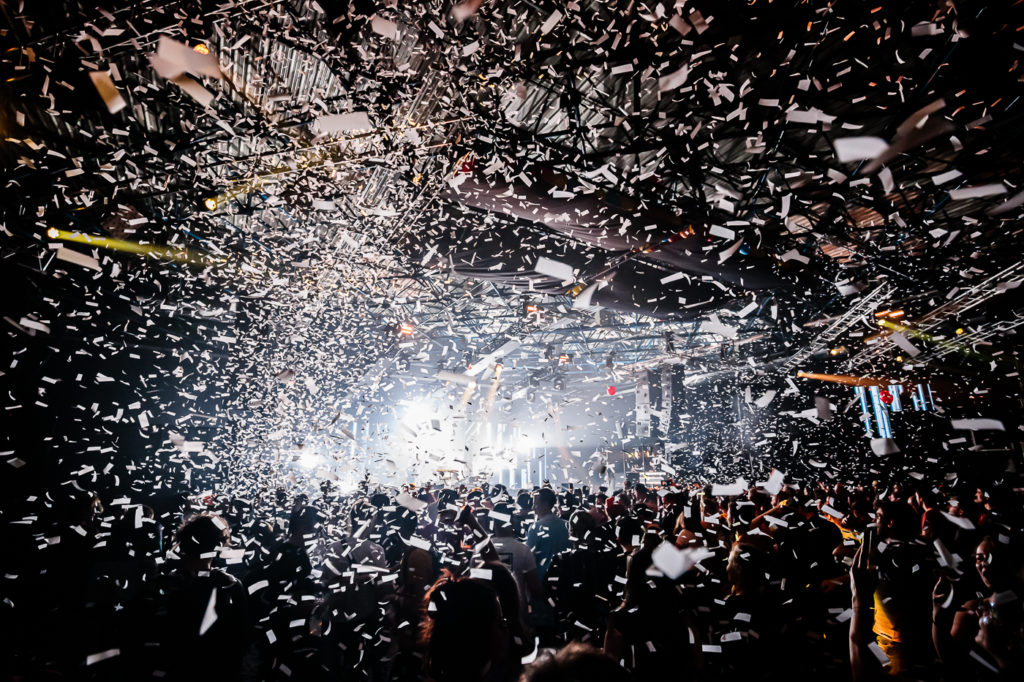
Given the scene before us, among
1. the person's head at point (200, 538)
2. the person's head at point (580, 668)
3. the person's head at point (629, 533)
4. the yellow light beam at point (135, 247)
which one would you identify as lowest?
the person's head at point (629, 533)

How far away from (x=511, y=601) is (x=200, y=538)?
2.04 m

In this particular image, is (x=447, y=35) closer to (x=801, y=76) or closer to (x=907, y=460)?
(x=801, y=76)

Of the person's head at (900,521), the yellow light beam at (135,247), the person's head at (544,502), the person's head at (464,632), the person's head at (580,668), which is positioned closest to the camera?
the person's head at (580,668)

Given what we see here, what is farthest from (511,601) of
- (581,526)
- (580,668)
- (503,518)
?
(503,518)

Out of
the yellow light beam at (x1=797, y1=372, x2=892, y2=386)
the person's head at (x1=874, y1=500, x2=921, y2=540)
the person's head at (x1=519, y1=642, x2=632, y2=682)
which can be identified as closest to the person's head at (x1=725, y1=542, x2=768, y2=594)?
the person's head at (x1=874, y1=500, x2=921, y2=540)

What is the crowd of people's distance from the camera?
2180 mm

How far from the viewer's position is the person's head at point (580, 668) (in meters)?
0.93

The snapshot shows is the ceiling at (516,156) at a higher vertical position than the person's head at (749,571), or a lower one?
higher

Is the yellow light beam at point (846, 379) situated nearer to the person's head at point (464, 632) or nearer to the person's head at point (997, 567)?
the person's head at point (997, 567)

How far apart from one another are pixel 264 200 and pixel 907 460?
14.2 m

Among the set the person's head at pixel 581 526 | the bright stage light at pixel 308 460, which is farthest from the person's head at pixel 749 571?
the bright stage light at pixel 308 460

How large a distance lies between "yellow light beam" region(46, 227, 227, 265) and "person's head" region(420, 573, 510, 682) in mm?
7298

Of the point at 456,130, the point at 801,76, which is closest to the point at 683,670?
the point at 456,130

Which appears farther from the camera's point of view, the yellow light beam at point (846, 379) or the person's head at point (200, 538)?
the yellow light beam at point (846, 379)
